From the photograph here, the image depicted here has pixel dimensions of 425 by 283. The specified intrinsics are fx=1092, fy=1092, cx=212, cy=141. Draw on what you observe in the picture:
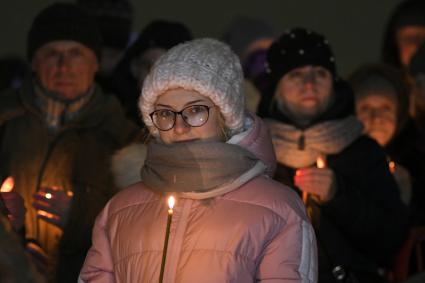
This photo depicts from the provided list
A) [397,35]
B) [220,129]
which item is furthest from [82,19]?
[397,35]

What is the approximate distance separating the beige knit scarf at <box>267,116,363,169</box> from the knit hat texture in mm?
1075

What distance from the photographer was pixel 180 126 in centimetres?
402

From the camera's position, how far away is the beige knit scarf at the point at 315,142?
17.1 ft

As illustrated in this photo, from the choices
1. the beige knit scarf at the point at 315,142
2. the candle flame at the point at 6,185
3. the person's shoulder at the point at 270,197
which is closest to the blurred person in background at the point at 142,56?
the beige knit scarf at the point at 315,142

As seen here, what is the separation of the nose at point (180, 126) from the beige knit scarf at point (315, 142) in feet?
4.25

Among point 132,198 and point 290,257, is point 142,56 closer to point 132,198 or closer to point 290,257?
point 132,198

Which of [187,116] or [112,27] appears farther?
[112,27]

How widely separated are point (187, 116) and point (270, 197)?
43 centimetres

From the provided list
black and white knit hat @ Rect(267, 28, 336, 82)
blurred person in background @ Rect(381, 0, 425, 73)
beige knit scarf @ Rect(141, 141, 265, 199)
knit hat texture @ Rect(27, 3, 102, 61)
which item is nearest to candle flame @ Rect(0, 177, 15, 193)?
beige knit scarf @ Rect(141, 141, 265, 199)

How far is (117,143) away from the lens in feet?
17.5

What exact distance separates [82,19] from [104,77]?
102 cm

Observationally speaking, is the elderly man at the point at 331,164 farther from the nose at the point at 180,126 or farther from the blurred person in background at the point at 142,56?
the nose at the point at 180,126

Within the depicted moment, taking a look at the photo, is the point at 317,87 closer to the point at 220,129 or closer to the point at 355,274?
the point at 355,274

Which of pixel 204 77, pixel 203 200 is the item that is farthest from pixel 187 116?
pixel 203 200
